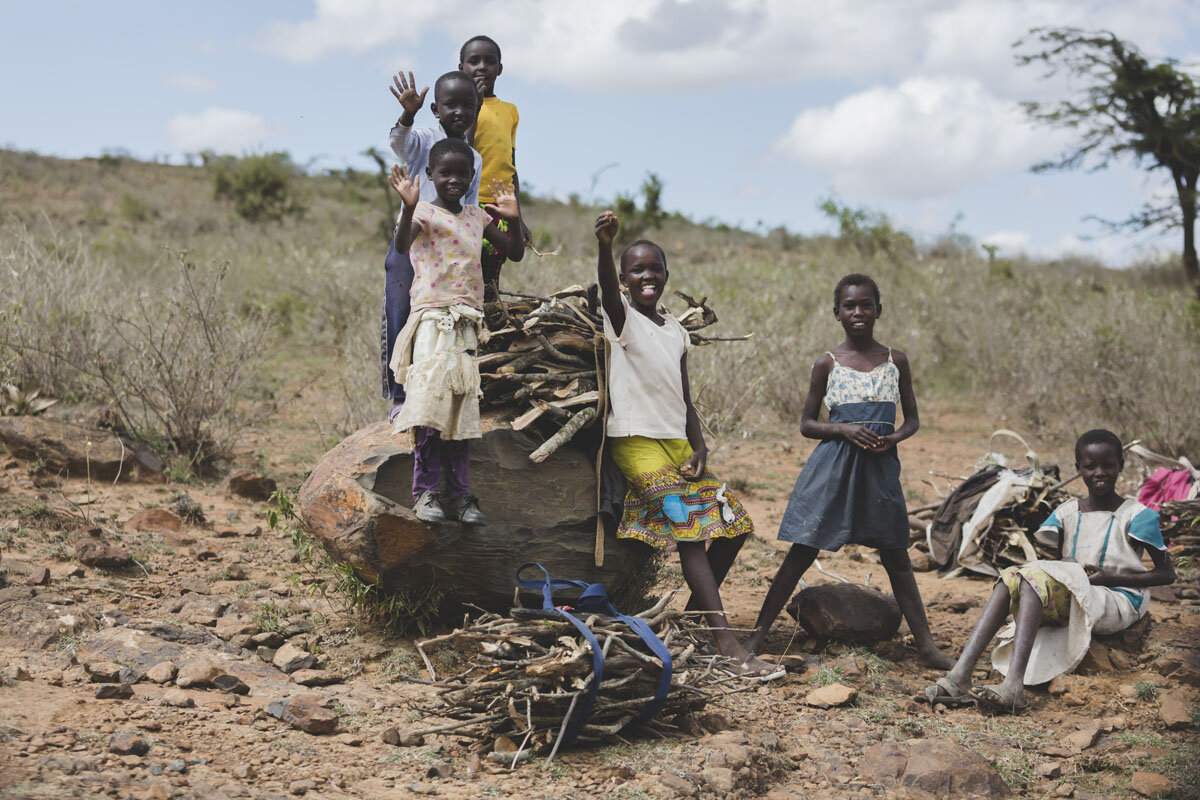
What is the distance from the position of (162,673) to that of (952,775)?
267cm

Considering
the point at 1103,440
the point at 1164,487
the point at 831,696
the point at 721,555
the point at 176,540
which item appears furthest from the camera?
the point at 1164,487

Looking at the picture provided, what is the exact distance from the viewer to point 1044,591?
12.9ft

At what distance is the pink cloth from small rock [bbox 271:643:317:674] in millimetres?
4927

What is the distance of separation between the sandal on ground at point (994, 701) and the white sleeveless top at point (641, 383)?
59.3 inches

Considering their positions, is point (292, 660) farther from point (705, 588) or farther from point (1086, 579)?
point (1086, 579)

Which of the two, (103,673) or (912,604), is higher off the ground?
(912,604)

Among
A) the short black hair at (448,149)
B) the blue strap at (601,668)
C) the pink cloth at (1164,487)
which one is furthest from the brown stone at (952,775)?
the pink cloth at (1164,487)

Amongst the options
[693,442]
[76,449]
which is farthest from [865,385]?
[76,449]

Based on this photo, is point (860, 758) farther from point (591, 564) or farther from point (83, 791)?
point (83, 791)

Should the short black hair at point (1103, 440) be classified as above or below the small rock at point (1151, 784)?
above

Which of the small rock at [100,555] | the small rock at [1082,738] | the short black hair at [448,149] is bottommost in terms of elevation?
the small rock at [1082,738]

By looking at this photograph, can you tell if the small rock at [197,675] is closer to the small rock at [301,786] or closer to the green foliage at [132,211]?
the small rock at [301,786]

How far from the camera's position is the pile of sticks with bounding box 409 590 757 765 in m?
3.12

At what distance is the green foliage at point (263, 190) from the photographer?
24500 millimetres
